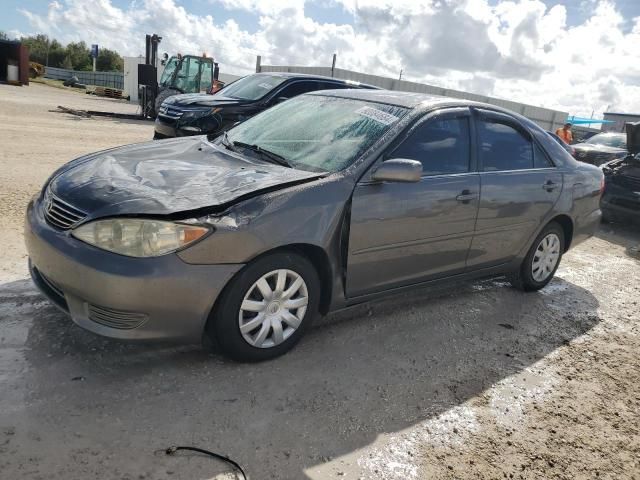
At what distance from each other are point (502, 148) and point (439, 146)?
2.61ft

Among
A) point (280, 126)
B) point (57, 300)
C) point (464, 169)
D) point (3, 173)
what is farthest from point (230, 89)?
point (57, 300)

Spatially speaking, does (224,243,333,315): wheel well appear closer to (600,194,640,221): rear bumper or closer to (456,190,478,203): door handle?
(456,190,478,203): door handle

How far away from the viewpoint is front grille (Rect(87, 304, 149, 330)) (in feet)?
8.77

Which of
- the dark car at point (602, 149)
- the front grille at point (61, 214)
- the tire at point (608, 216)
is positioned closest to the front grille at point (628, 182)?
the tire at point (608, 216)

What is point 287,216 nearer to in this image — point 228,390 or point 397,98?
point 228,390

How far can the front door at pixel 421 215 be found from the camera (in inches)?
132

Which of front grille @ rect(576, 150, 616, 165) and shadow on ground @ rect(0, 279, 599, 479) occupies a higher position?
front grille @ rect(576, 150, 616, 165)

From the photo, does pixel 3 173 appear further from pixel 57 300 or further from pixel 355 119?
pixel 355 119

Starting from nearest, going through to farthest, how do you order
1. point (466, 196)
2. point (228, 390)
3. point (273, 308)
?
point (228, 390)
point (273, 308)
point (466, 196)

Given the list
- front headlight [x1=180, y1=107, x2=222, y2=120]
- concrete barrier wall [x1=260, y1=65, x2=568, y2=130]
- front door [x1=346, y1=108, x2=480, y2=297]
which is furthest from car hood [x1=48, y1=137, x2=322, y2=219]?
concrete barrier wall [x1=260, y1=65, x2=568, y2=130]

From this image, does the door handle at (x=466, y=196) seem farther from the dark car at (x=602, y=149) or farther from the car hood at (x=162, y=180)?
the dark car at (x=602, y=149)

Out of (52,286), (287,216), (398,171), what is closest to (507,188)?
(398,171)

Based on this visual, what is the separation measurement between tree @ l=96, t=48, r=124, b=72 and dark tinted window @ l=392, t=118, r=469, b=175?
86184 mm

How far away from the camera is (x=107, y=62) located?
8219 centimetres
